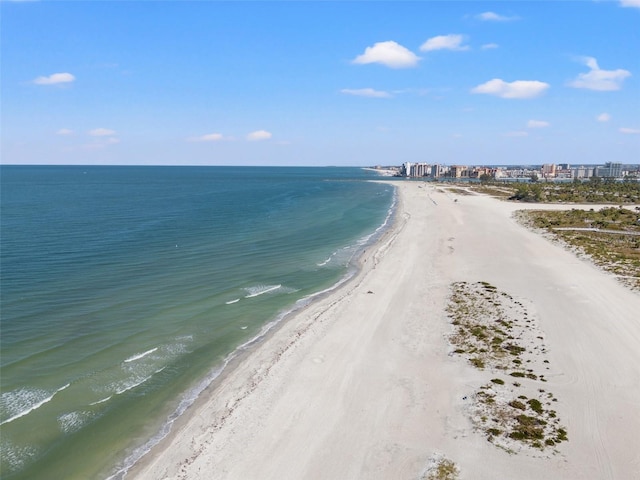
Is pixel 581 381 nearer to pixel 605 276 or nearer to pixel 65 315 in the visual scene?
pixel 605 276

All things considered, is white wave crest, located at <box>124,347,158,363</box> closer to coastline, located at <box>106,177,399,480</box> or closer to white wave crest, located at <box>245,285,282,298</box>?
coastline, located at <box>106,177,399,480</box>

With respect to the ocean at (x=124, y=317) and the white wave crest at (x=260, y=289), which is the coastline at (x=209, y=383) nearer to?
the ocean at (x=124, y=317)

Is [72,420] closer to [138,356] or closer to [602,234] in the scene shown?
[138,356]

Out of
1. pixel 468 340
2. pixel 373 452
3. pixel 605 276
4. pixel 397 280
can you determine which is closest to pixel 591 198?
pixel 605 276

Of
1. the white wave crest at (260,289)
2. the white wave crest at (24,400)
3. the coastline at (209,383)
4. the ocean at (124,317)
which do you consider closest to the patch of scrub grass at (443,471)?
the coastline at (209,383)

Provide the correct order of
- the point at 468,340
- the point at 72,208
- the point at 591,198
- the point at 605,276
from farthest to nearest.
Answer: the point at 591,198
the point at 72,208
the point at 605,276
the point at 468,340

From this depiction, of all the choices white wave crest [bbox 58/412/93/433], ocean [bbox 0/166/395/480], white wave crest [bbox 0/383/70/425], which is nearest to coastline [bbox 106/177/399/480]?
ocean [bbox 0/166/395/480]
